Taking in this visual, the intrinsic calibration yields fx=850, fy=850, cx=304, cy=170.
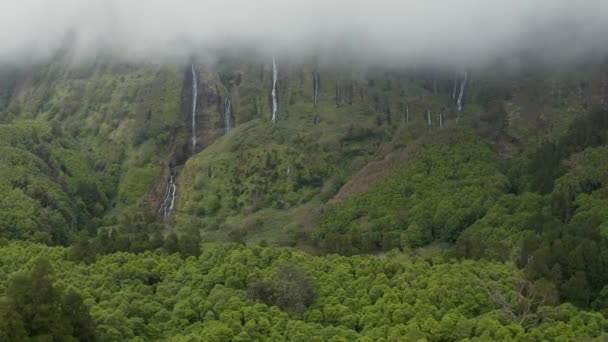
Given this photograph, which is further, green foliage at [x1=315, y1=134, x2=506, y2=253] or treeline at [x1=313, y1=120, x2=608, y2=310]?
green foliage at [x1=315, y1=134, x2=506, y2=253]

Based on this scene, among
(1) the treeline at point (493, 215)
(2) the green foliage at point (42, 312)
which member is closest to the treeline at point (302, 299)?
(2) the green foliage at point (42, 312)

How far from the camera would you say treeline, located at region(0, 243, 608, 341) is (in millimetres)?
96312

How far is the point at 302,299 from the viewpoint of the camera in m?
109

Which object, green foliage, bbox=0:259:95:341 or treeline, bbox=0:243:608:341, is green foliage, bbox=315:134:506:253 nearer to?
treeline, bbox=0:243:608:341

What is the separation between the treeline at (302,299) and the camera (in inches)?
3792

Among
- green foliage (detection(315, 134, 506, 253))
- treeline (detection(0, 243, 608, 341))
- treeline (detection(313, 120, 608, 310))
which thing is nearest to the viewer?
treeline (detection(0, 243, 608, 341))

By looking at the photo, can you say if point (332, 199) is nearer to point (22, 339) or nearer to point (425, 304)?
point (425, 304)

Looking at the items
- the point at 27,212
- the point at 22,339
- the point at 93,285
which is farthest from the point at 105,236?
the point at 22,339

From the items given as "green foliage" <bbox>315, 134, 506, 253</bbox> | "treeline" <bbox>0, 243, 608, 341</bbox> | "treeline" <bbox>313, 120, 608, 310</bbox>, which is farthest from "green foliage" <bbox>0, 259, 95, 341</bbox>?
"green foliage" <bbox>315, 134, 506, 253</bbox>

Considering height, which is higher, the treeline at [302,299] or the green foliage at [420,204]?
the treeline at [302,299]

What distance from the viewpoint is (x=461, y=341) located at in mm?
91125

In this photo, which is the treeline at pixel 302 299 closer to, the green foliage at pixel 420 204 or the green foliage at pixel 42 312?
the green foliage at pixel 42 312

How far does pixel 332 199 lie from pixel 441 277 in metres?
81.4

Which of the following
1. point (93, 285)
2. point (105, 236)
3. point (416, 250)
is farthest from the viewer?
point (416, 250)
